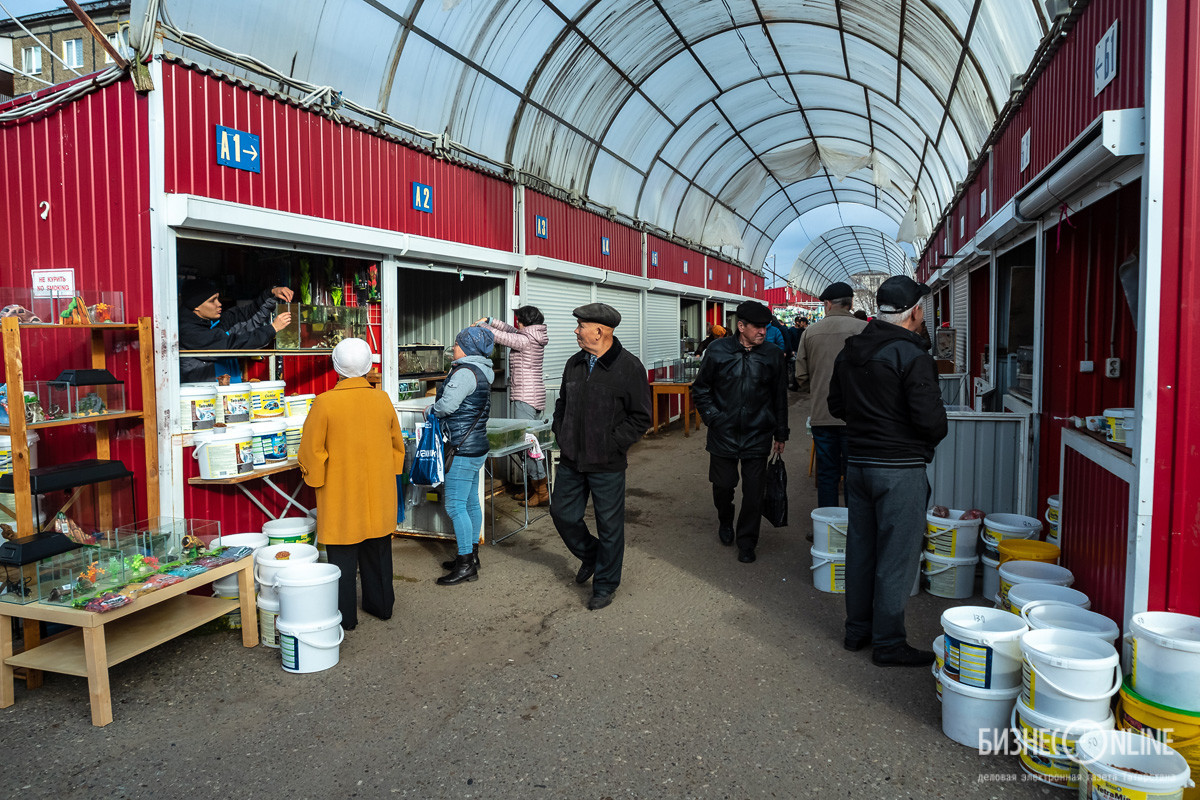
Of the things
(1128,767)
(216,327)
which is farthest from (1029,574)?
(216,327)

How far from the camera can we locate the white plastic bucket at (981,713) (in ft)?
10.3

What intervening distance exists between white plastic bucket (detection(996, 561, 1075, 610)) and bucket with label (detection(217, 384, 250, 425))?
4.80 metres

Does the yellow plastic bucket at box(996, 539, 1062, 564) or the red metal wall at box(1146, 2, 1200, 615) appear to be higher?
the red metal wall at box(1146, 2, 1200, 615)

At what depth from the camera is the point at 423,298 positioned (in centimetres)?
960

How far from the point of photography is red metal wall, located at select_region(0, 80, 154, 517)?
5039mm

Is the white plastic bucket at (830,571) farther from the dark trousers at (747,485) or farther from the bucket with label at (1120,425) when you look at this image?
the bucket with label at (1120,425)

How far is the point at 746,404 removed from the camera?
566 cm

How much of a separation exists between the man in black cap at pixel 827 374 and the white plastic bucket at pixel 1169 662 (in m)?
3.01

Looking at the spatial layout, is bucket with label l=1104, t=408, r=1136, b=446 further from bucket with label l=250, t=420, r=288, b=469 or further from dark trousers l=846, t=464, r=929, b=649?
bucket with label l=250, t=420, r=288, b=469

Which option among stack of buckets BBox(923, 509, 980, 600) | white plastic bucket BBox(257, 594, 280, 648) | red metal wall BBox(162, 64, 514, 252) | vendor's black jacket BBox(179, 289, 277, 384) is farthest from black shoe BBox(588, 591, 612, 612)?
red metal wall BBox(162, 64, 514, 252)

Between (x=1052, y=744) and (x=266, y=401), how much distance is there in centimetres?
504

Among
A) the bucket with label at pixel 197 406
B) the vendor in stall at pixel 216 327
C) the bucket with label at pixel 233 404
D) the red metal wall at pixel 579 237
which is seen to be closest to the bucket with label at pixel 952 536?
the bucket with label at pixel 233 404

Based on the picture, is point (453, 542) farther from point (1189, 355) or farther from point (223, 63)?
point (1189, 355)

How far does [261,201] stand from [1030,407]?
5.73m
